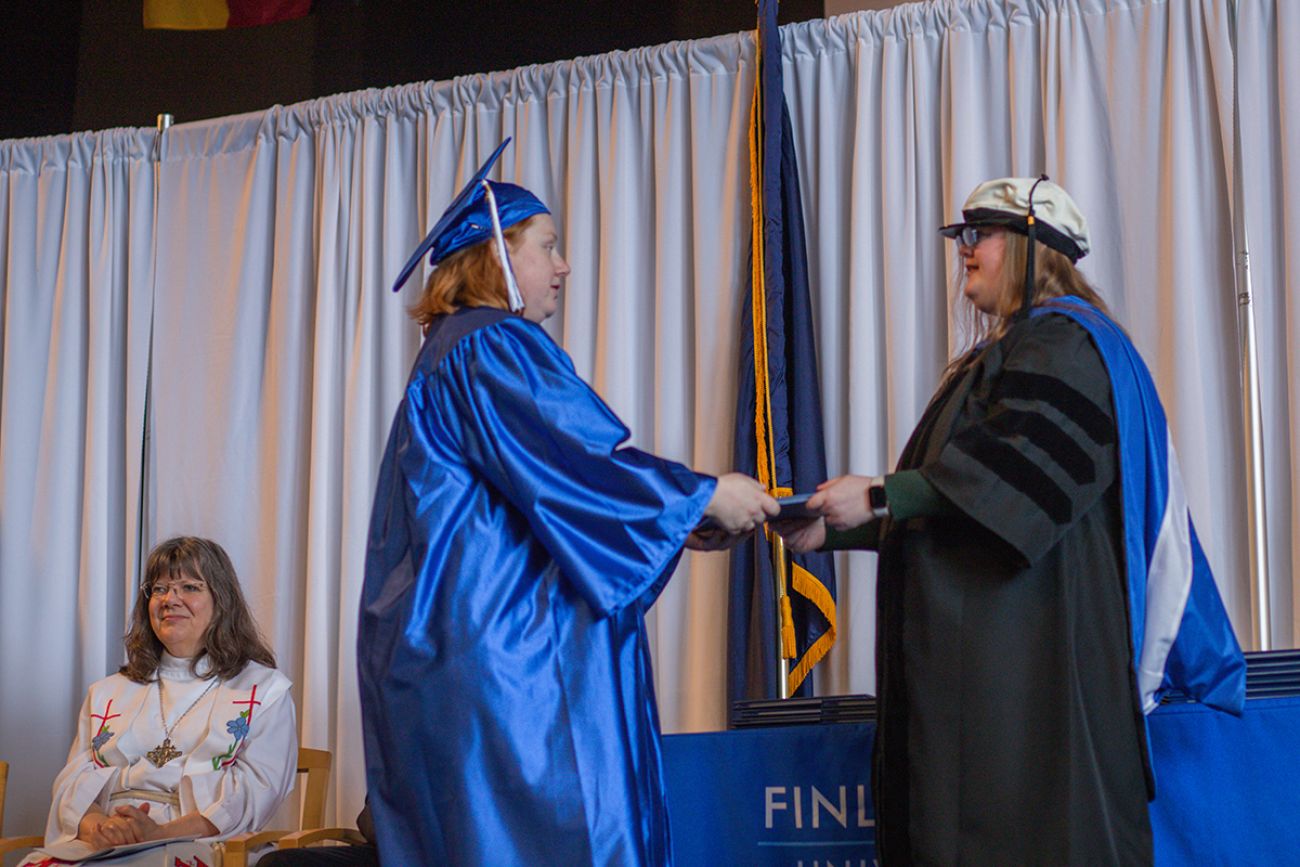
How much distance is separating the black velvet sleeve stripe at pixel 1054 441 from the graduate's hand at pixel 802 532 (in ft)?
1.55

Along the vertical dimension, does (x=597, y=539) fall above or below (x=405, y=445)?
below

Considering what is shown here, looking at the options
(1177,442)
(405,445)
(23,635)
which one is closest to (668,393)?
(1177,442)

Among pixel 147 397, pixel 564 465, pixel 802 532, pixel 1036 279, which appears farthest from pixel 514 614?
pixel 147 397

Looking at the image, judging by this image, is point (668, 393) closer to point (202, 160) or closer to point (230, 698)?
point (230, 698)

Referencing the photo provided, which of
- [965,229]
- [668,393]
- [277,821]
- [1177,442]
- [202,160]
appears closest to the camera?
[965,229]

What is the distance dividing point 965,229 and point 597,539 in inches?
39.2

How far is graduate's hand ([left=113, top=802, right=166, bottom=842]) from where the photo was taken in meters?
3.65

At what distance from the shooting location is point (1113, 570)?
2549 mm

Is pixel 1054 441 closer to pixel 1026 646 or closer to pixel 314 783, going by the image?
pixel 1026 646

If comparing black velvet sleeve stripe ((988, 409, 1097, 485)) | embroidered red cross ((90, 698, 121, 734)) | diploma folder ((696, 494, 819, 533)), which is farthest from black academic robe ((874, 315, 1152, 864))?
embroidered red cross ((90, 698, 121, 734))

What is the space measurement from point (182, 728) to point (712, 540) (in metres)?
1.79

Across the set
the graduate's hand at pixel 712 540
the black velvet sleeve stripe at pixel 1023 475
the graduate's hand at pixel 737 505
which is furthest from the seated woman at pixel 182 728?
the black velvet sleeve stripe at pixel 1023 475

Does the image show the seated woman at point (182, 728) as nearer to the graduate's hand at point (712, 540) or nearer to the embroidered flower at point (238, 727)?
the embroidered flower at point (238, 727)

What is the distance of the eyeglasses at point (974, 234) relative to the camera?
2891mm
